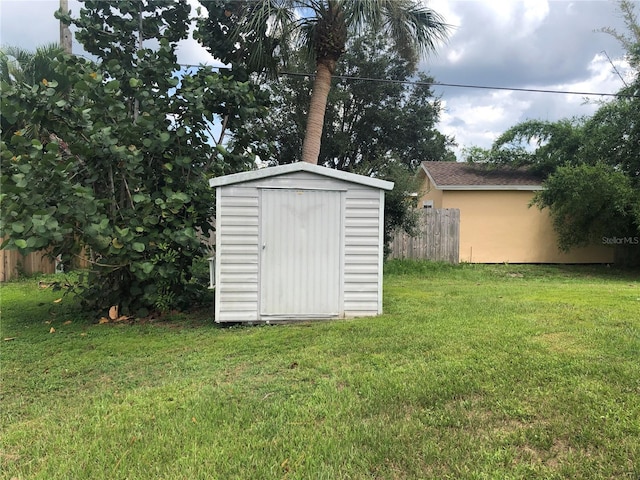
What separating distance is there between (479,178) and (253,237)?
36.3 ft

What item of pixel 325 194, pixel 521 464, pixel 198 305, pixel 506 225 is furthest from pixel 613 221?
pixel 521 464

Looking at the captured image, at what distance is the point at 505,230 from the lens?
14.1 metres

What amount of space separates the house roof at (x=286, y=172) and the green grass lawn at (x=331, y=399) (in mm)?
1809

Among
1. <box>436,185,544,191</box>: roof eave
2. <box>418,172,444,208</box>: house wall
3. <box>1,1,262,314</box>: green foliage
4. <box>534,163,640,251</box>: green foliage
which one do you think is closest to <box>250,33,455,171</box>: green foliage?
<box>418,172,444,208</box>: house wall

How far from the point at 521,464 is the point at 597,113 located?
563 inches

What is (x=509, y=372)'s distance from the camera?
3547mm

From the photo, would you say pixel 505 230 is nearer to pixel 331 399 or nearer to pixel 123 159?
pixel 123 159

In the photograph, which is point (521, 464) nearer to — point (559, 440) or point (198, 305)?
point (559, 440)

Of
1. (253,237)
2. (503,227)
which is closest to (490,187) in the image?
(503,227)

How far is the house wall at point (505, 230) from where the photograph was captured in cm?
1412

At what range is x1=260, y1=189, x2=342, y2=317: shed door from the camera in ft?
18.7

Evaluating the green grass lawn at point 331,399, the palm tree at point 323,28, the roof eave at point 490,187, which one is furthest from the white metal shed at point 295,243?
the roof eave at point 490,187

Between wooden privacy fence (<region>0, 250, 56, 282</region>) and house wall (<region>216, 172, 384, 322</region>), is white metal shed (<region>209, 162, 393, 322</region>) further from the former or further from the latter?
wooden privacy fence (<region>0, 250, 56, 282</region>)

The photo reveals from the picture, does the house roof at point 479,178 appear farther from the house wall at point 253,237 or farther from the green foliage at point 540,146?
the house wall at point 253,237
